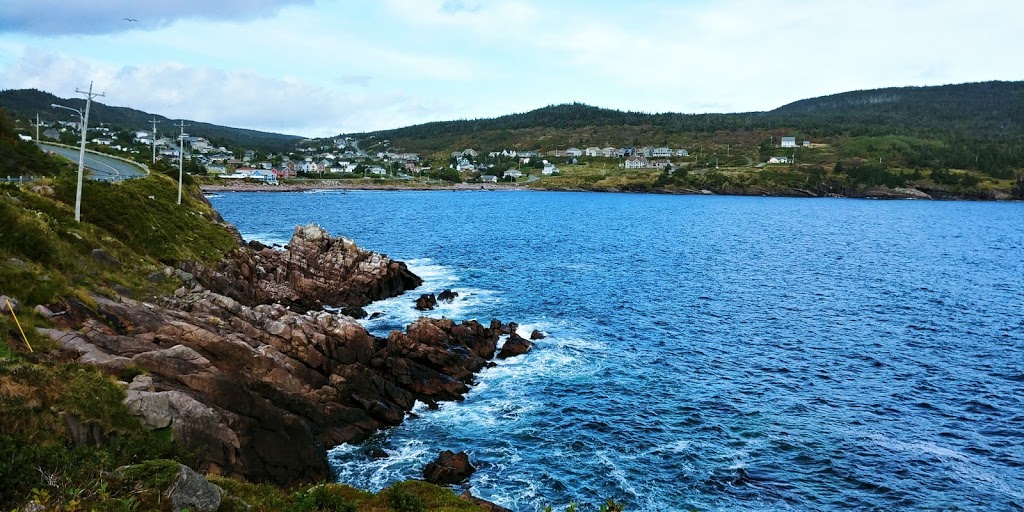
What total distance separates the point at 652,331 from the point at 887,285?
117 ft

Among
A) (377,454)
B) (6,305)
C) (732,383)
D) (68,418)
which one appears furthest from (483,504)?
(732,383)

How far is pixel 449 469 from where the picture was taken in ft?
82.9

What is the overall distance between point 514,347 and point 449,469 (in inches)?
664

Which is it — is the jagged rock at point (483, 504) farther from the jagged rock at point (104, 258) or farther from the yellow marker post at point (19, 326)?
the jagged rock at point (104, 258)

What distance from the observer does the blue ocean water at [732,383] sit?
25.7 metres

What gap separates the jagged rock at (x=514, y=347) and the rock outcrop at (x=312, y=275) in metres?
16.6

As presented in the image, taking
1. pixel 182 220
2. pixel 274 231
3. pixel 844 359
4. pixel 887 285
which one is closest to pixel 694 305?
pixel 844 359

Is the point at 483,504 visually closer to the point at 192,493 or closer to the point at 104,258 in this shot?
the point at 192,493

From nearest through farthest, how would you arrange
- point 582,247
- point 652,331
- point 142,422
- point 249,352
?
1. point 142,422
2. point 249,352
3. point 652,331
4. point 582,247

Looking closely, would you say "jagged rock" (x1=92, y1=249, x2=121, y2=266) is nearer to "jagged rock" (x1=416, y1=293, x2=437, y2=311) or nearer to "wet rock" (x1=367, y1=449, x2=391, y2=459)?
"wet rock" (x1=367, y1=449, x2=391, y2=459)

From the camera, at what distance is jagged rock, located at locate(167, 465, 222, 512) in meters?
13.7

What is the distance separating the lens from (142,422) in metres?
18.1

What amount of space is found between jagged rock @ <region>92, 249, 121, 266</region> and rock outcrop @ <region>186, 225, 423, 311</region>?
399 inches

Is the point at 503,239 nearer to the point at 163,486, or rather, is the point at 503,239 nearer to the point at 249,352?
the point at 249,352
